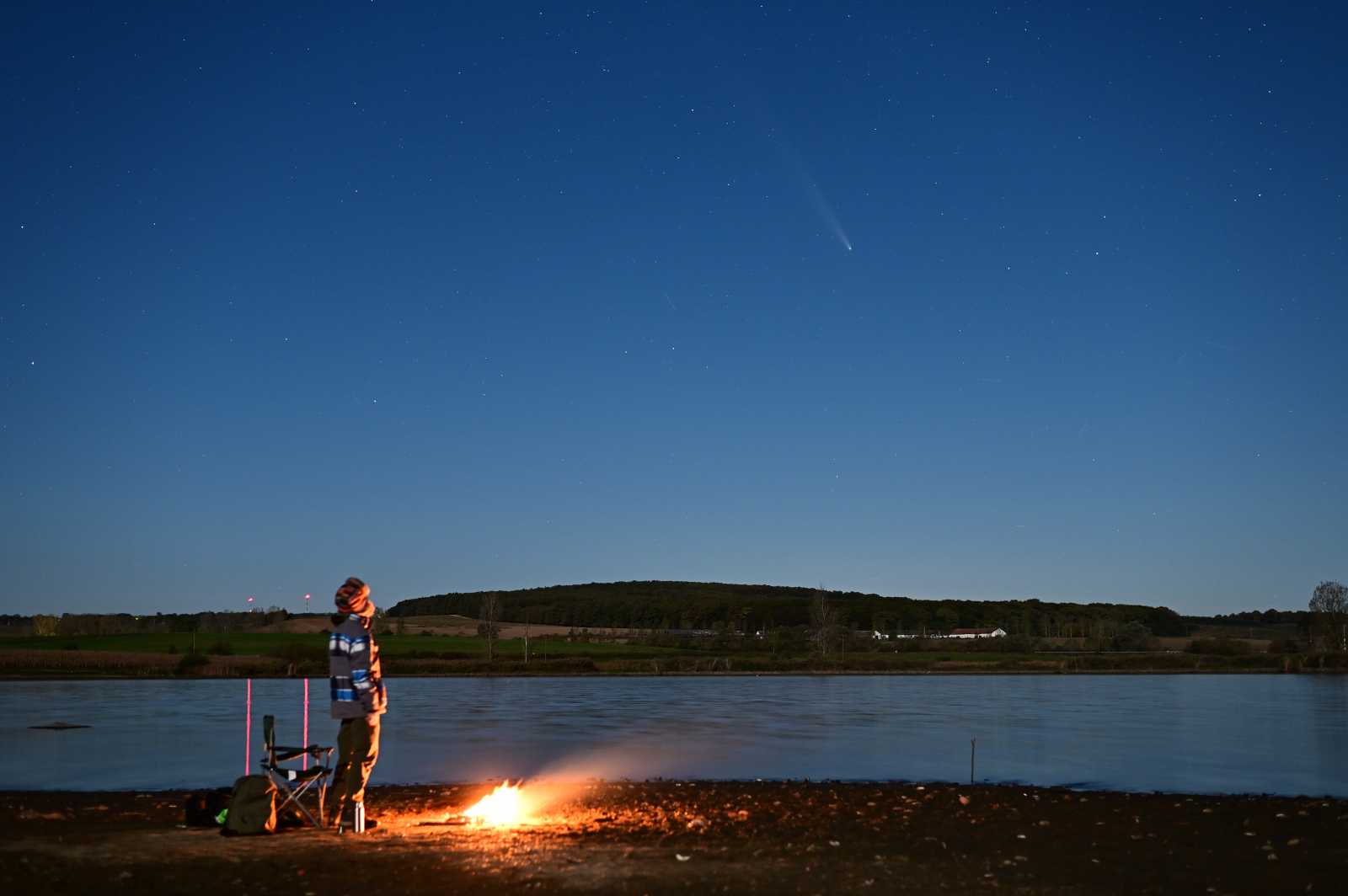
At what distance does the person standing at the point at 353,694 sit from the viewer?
11.8 meters

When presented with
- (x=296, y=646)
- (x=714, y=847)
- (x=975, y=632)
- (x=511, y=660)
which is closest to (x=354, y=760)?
(x=714, y=847)

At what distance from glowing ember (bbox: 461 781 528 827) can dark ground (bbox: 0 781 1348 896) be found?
0.39 metres

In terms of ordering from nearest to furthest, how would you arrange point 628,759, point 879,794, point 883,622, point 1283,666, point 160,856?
point 160,856 → point 879,794 → point 628,759 → point 1283,666 → point 883,622

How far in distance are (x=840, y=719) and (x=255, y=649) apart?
7263 cm

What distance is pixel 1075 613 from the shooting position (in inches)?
7446

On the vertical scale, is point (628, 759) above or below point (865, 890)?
below

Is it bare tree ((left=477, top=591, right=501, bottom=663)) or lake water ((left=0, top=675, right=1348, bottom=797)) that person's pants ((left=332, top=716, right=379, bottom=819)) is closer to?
lake water ((left=0, top=675, right=1348, bottom=797))

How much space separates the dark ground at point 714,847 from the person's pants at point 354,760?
415 millimetres

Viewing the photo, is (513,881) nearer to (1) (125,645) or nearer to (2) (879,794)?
(2) (879,794)

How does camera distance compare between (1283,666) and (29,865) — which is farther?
(1283,666)

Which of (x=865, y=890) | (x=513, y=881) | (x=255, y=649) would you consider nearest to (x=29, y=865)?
(x=513, y=881)

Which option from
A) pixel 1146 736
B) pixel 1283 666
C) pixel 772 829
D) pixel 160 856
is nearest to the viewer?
pixel 160 856

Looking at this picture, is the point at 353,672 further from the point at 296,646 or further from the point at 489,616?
the point at 489,616

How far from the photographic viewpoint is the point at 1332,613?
408ft
